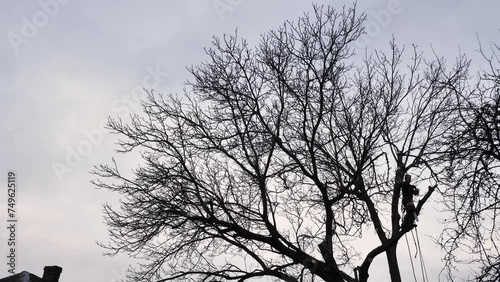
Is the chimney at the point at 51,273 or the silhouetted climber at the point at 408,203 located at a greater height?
the chimney at the point at 51,273

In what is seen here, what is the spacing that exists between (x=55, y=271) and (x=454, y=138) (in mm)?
15530

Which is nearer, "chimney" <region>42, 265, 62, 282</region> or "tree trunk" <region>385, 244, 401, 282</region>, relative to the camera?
"tree trunk" <region>385, 244, 401, 282</region>

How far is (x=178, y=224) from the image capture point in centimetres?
1227

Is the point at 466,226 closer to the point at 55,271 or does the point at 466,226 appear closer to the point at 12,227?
the point at 12,227

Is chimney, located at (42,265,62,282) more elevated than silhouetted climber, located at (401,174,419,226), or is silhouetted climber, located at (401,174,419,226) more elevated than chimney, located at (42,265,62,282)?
chimney, located at (42,265,62,282)

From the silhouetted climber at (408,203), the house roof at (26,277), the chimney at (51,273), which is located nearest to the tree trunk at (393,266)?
the silhouetted climber at (408,203)

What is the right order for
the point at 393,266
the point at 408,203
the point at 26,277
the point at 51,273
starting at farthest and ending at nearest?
the point at 51,273 → the point at 26,277 → the point at 393,266 → the point at 408,203

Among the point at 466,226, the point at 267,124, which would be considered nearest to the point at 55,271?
the point at 267,124

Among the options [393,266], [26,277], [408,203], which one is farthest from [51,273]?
[408,203]

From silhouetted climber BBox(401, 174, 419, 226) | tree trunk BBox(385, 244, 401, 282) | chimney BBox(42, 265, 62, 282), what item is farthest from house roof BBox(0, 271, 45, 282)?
silhouetted climber BBox(401, 174, 419, 226)

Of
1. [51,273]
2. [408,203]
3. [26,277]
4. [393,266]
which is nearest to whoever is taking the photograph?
[408,203]

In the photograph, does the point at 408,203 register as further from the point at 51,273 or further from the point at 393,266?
the point at 51,273

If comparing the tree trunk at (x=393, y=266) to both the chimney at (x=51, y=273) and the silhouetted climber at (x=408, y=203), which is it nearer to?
the silhouetted climber at (x=408, y=203)

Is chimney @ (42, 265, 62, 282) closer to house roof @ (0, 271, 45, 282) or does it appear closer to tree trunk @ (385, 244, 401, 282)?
house roof @ (0, 271, 45, 282)
